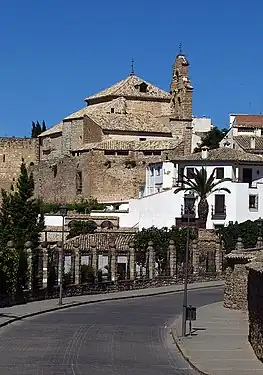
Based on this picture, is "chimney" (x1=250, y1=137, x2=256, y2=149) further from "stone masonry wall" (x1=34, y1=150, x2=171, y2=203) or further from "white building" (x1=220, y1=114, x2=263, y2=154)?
"stone masonry wall" (x1=34, y1=150, x2=171, y2=203)

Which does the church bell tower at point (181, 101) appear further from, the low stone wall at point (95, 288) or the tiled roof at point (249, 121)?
the low stone wall at point (95, 288)

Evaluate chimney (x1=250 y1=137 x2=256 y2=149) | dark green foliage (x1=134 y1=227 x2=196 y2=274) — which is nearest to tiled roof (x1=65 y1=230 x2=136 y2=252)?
dark green foliage (x1=134 y1=227 x2=196 y2=274)

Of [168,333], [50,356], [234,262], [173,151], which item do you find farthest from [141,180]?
[50,356]

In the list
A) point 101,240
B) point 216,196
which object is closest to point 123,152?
point 216,196

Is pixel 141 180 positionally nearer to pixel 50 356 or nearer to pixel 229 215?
pixel 229 215

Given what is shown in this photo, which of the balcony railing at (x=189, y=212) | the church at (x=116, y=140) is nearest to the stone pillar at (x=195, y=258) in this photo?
the balcony railing at (x=189, y=212)

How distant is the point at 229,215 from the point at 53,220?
11.8m

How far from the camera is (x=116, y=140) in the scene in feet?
241

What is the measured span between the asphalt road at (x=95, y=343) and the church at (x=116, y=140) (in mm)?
40046

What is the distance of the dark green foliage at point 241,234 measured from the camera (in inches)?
1945

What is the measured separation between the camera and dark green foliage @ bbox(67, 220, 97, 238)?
5541 centimetres

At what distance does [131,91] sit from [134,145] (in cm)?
1001

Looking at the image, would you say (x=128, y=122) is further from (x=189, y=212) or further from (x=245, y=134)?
(x=189, y=212)

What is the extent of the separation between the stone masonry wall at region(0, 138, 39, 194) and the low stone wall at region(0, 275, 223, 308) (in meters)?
39.7
